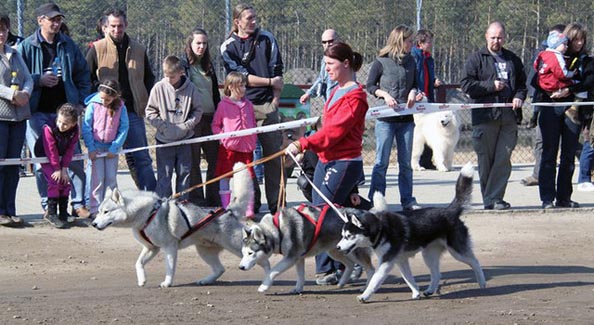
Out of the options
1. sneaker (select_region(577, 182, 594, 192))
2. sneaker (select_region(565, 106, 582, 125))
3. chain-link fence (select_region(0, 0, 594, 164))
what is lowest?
sneaker (select_region(577, 182, 594, 192))

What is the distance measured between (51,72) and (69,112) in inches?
27.6

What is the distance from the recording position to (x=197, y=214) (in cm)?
857

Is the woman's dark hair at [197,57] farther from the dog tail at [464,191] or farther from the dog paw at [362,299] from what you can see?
the dog paw at [362,299]

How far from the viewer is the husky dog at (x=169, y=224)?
8266 mm

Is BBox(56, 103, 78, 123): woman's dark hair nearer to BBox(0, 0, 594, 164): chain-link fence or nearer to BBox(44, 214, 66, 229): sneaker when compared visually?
BBox(44, 214, 66, 229): sneaker

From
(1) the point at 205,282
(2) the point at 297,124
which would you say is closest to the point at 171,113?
(2) the point at 297,124

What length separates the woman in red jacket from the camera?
26.2 feet

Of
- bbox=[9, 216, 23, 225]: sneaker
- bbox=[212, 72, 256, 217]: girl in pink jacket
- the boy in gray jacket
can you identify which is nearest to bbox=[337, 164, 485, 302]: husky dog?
bbox=[212, 72, 256, 217]: girl in pink jacket

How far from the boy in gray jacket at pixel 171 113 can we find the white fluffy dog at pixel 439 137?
6.40m

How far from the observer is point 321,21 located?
610 inches

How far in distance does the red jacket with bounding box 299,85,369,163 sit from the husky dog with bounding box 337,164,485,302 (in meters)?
0.63

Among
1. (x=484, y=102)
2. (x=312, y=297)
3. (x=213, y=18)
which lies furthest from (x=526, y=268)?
(x=213, y=18)

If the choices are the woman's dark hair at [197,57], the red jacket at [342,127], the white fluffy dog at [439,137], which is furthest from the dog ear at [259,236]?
the white fluffy dog at [439,137]

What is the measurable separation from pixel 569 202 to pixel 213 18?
18.6 feet
